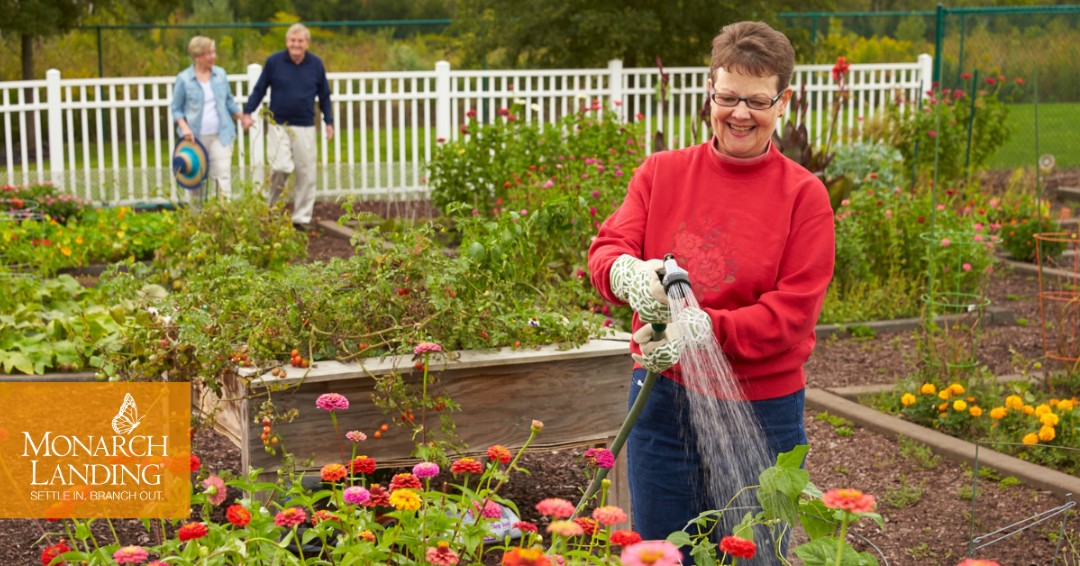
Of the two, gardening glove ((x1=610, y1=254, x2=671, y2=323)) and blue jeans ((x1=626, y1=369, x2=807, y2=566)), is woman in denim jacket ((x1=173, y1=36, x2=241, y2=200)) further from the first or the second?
gardening glove ((x1=610, y1=254, x2=671, y2=323))

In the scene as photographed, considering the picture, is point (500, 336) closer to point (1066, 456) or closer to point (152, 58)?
point (1066, 456)

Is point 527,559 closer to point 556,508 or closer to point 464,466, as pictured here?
point 556,508

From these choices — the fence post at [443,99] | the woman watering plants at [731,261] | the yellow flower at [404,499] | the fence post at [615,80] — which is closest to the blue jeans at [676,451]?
the woman watering plants at [731,261]

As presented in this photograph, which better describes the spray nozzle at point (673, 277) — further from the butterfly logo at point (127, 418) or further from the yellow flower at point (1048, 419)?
the yellow flower at point (1048, 419)

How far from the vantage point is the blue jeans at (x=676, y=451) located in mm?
2572

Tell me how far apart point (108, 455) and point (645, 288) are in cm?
197

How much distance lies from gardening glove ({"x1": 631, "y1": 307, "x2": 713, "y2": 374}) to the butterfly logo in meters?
1.87

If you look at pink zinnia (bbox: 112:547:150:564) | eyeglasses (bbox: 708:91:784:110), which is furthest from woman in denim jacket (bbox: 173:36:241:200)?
pink zinnia (bbox: 112:547:150:564)

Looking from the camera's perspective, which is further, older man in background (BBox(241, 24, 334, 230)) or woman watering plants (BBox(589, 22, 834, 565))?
older man in background (BBox(241, 24, 334, 230))

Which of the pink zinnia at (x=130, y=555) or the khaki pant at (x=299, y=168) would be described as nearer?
the pink zinnia at (x=130, y=555)

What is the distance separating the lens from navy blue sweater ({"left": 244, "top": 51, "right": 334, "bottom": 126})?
9.59m

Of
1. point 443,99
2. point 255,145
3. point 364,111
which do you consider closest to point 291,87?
point 255,145

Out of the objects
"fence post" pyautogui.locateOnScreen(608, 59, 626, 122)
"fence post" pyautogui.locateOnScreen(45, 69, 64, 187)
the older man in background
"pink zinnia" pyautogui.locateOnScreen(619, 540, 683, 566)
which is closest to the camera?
"pink zinnia" pyautogui.locateOnScreen(619, 540, 683, 566)

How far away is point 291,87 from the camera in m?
9.62
